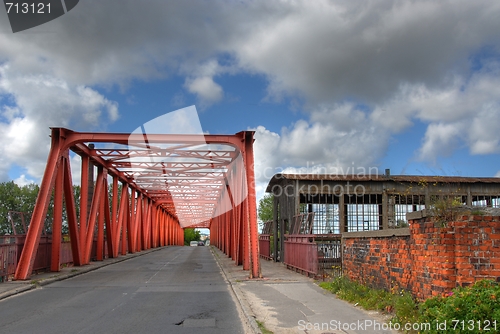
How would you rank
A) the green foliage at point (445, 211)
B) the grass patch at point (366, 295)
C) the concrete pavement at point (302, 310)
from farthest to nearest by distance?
the grass patch at point (366, 295)
the concrete pavement at point (302, 310)
the green foliage at point (445, 211)

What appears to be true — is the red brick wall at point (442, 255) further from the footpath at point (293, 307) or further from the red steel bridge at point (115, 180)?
the red steel bridge at point (115, 180)

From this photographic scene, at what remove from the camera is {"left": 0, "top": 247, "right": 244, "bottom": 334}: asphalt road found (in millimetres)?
8391

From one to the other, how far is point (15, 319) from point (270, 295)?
232 inches

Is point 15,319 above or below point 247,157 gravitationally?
below

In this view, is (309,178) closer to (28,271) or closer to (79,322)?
(28,271)

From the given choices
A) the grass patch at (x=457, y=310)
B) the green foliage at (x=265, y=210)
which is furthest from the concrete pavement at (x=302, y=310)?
the green foliage at (x=265, y=210)

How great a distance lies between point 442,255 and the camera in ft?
23.5

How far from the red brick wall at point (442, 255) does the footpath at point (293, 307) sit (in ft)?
2.97

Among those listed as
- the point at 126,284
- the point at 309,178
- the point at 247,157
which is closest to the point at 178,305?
the point at 126,284

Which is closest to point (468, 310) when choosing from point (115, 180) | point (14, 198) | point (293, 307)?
point (293, 307)

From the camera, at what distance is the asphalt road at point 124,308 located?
27.5 ft

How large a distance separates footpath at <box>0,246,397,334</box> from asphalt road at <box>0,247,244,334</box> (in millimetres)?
392

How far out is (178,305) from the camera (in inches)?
434

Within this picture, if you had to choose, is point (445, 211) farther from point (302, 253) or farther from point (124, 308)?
point (302, 253)
